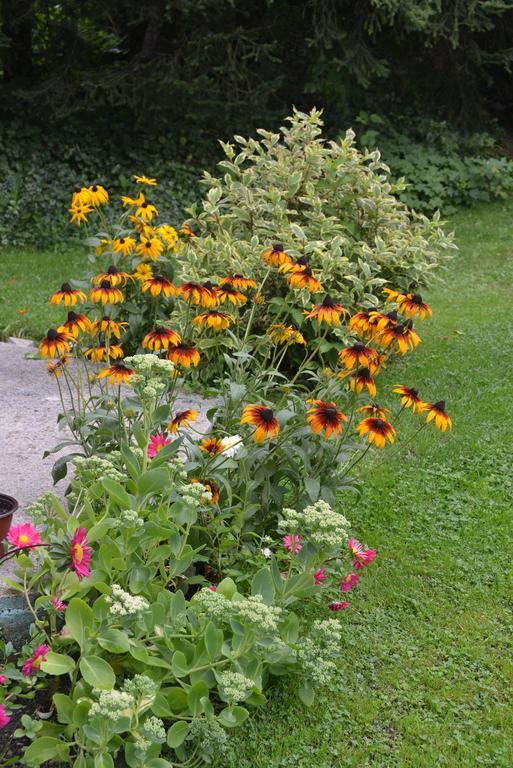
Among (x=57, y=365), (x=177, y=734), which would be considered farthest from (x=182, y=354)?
(x=177, y=734)

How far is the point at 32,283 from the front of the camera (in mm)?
6988

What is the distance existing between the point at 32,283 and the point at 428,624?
16.3 feet

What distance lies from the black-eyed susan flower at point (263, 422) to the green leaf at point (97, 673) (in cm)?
85

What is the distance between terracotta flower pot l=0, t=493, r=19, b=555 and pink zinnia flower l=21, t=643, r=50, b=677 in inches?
28.2

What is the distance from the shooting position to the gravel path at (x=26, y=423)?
11.3 feet

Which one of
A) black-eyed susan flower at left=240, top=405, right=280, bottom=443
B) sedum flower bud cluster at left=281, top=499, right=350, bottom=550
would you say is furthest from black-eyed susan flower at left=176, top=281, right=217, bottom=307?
sedum flower bud cluster at left=281, top=499, right=350, bottom=550

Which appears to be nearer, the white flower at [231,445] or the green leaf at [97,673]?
the green leaf at [97,673]

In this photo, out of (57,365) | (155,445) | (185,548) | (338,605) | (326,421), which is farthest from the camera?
(57,365)

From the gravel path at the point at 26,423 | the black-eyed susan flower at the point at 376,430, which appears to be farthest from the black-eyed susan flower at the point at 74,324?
the black-eyed susan flower at the point at 376,430

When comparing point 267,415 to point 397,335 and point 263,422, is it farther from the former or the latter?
point 397,335

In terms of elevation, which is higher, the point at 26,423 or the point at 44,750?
the point at 44,750

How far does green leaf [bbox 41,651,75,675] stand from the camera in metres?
2.08

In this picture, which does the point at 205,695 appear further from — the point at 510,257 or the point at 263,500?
the point at 510,257

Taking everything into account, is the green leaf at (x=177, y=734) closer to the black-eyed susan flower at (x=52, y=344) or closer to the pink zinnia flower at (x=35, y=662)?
the pink zinnia flower at (x=35, y=662)
